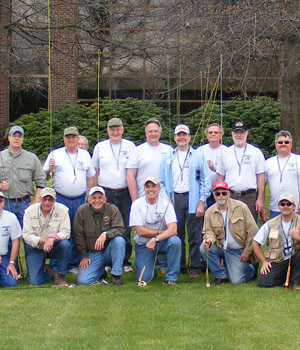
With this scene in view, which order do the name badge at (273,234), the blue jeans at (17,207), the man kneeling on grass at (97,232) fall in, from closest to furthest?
the name badge at (273,234) < the man kneeling on grass at (97,232) < the blue jeans at (17,207)

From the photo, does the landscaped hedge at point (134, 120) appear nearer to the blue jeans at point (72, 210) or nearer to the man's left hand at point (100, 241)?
the blue jeans at point (72, 210)

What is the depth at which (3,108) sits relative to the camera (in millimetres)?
24609

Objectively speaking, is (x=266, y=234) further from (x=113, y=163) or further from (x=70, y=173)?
(x=70, y=173)

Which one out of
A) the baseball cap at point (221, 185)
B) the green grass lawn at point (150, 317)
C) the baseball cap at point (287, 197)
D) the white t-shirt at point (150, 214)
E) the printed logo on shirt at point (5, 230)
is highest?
the baseball cap at point (221, 185)

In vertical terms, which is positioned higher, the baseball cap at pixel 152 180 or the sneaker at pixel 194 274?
the baseball cap at pixel 152 180

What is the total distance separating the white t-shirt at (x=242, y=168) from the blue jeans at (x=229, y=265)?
0.89 m

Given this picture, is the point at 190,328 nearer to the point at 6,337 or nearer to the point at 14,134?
the point at 6,337

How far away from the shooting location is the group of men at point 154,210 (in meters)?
8.11

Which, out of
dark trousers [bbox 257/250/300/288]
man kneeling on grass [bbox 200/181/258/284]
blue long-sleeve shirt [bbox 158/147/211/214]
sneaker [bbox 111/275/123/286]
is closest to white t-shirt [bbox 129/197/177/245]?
blue long-sleeve shirt [bbox 158/147/211/214]

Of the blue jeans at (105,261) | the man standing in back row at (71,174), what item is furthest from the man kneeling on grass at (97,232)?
the man standing in back row at (71,174)

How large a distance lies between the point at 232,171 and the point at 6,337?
12.5ft

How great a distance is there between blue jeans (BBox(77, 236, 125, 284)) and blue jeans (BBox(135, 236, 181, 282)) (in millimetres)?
261

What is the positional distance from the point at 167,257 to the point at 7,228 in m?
2.01

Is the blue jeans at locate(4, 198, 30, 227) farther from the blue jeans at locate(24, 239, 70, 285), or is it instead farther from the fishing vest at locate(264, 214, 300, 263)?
the fishing vest at locate(264, 214, 300, 263)
